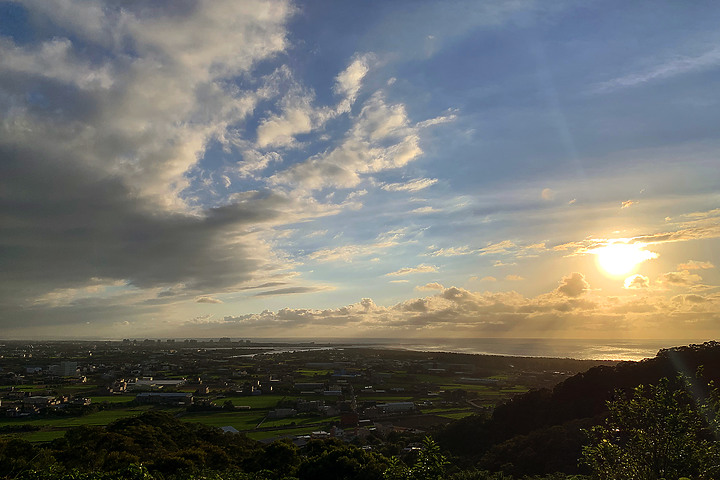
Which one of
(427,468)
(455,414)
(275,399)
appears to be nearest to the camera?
(427,468)

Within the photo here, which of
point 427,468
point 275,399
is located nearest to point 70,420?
point 275,399

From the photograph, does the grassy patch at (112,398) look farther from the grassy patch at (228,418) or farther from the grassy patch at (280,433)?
the grassy patch at (280,433)

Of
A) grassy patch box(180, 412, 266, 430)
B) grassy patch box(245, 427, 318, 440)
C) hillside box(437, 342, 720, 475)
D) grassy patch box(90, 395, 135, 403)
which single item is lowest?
grassy patch box(90, 395, 135, 403)

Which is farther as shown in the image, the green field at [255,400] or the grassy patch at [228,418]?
the green field at [255,400]

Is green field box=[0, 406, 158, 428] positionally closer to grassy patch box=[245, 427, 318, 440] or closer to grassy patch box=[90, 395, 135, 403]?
grassy patch box=[90, 395, 135, 403]

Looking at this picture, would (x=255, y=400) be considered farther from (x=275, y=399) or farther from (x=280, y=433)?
(x=280, y=433)

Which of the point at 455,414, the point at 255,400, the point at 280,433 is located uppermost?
the point at 280,433

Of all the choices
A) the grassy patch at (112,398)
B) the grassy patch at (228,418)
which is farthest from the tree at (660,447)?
the grassy patch at (112,398)

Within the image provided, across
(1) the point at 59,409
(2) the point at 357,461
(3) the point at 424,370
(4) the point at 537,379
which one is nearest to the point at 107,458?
(2) the point at 357,461

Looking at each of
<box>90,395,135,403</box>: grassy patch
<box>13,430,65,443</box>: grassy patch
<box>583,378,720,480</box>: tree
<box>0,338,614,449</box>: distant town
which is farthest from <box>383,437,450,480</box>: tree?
<box>90,395,135,403</box>: grassy patch
